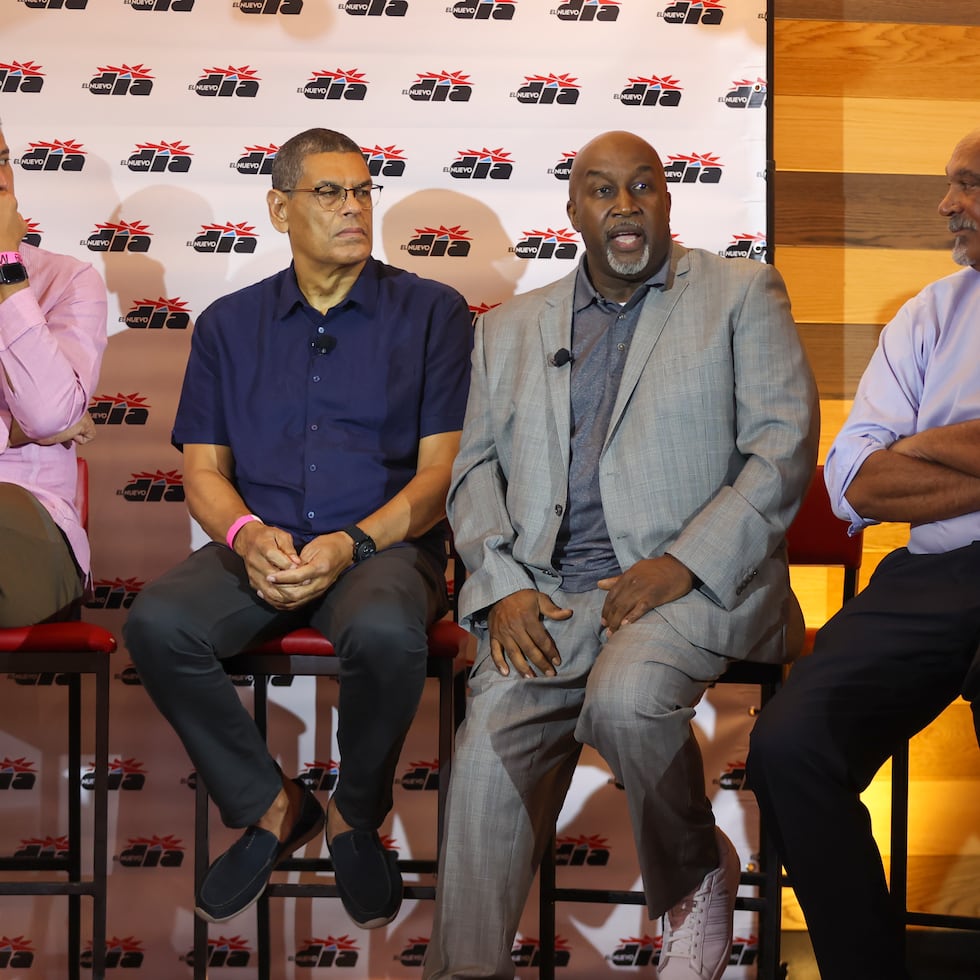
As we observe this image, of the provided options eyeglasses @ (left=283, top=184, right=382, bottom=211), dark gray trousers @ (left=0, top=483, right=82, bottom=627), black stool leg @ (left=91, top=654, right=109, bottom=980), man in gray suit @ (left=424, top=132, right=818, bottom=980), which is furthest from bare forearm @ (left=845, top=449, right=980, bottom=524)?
dark gray trousers @ (left=0, top=483, right=82, bottom=627)

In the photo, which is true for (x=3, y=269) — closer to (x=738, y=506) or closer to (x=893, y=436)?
(x=738, y=506)

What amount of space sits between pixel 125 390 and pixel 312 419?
33.2 inches

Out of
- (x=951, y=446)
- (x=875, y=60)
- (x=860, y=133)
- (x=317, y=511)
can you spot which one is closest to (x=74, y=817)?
(x=317, y=511)

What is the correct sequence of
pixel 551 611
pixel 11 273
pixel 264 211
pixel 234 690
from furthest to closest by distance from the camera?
1. pixel 264 211
2. pixel 11 273
3. pixel 234 690
4. pixel 551 611

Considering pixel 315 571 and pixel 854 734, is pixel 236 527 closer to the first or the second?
pixel 315 571

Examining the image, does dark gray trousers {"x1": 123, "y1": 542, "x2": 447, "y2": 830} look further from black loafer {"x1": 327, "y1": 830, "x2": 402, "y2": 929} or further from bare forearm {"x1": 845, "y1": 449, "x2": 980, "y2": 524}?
bare forearm {"x1": 845, "y1": 449, "x2": 980, "y2": 524}

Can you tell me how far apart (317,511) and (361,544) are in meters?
0.21

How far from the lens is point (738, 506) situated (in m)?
2.26

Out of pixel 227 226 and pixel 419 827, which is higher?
pixel 227 226

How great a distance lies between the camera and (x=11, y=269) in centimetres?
265

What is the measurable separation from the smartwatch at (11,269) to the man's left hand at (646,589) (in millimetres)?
1501

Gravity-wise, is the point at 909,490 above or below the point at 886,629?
above

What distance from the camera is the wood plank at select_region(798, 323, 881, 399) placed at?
338 cm

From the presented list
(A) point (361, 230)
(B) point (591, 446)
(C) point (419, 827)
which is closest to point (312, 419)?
(A) point (361, 230)
